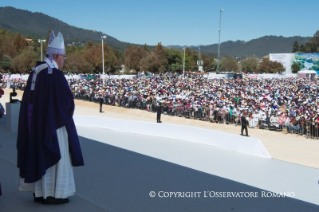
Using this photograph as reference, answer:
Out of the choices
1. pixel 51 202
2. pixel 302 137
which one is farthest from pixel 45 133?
pixel 302 137

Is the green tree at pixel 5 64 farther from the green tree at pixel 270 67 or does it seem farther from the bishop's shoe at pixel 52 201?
the bishop's shoe at pixel 52 201

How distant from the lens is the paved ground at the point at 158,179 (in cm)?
466

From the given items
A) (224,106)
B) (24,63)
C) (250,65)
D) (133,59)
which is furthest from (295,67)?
(224,106)

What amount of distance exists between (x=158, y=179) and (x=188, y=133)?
6.12 m

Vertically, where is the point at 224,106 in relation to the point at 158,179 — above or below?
below

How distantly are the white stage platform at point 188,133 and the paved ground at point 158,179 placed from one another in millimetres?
491

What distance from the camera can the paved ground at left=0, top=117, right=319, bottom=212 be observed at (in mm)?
4660

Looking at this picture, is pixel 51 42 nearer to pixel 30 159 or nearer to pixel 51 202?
pixel 30 159

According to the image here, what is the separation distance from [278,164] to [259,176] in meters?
1.59

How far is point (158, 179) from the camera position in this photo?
6.19 meters

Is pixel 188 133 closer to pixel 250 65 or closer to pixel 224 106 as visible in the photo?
pixel 224 106

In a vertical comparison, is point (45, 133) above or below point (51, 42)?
below

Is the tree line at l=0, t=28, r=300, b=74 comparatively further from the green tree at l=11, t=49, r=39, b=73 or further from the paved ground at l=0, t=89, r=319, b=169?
the paved ground at l=0, t=89, r=319, b=169

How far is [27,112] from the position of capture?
4371 millimetres
